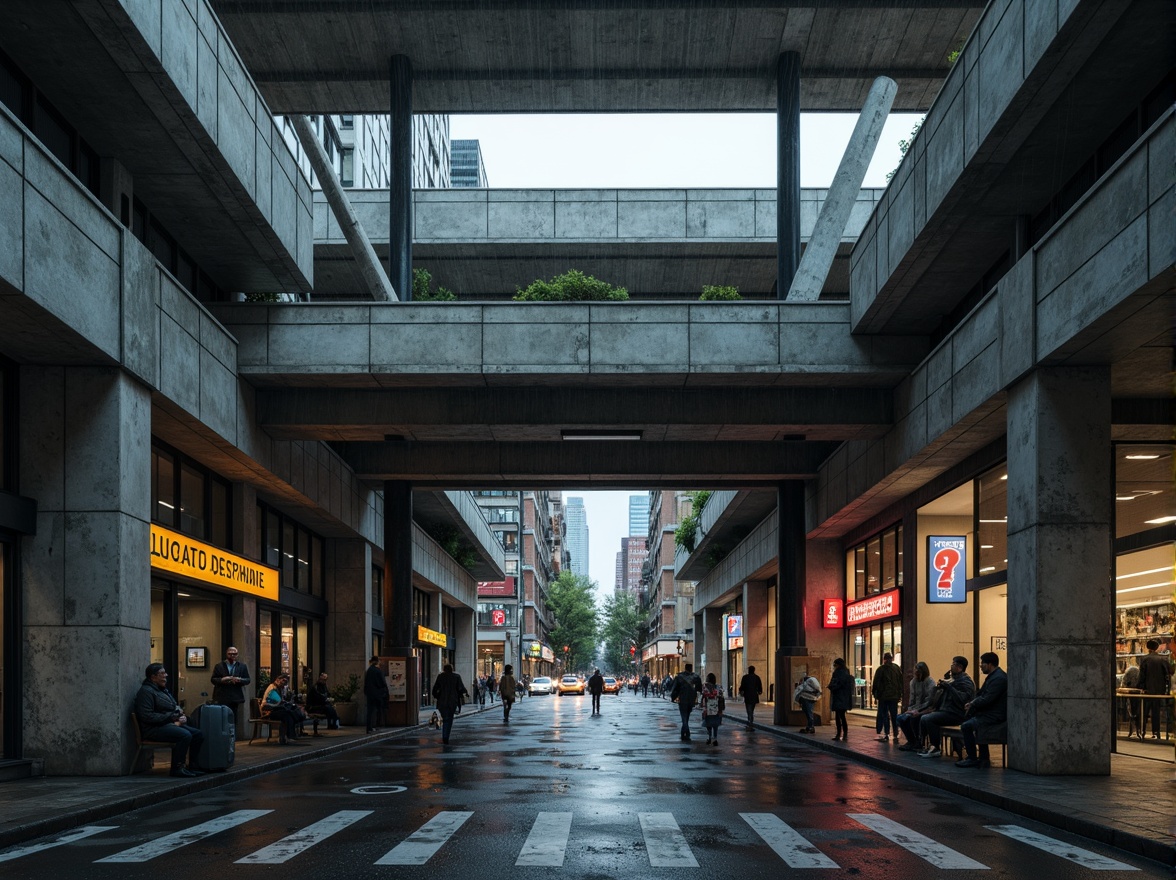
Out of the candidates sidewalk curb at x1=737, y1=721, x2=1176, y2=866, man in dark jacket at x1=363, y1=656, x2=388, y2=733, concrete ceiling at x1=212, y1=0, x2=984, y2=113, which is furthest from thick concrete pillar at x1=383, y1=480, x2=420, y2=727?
sidewalk curb at x1=737, y1=721, x2=1176, y2=866

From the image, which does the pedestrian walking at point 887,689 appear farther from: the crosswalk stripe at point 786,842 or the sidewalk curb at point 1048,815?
the crosswalk stripe at point 786,842

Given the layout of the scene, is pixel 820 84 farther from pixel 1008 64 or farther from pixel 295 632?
pixel 295 632

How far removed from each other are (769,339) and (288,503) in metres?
12.6

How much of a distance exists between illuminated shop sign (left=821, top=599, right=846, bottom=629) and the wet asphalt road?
57.6 feet

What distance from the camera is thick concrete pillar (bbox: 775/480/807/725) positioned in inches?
1312

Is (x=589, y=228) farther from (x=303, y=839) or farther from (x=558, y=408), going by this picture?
Result: (x=303, y=839)

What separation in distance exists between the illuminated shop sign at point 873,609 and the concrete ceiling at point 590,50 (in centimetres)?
1271

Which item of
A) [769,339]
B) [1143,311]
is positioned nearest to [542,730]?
[769,339]

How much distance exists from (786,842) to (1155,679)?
42.1 feet

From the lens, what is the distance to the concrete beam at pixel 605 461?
1200 inches

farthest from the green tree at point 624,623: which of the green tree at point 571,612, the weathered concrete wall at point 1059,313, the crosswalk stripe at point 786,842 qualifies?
the crosswalk stripe at point 786,842

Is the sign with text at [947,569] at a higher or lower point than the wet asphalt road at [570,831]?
higher

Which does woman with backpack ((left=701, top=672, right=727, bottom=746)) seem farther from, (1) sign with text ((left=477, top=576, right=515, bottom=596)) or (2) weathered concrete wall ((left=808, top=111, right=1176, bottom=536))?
(1) sign with text ((left=477, top=576, right=515, bottom=596))

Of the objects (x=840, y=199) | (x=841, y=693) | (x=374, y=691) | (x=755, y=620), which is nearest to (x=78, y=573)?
(x=374, y=691)
